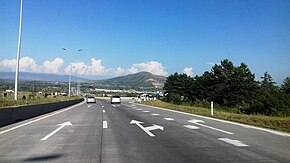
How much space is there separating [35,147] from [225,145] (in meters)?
5.88

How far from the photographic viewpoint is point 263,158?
29.6 ft

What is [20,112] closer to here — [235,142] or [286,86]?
[235,142]

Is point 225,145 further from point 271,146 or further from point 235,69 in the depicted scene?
point 235,69

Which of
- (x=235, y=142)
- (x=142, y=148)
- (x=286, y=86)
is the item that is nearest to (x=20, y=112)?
(x=142, y=148)

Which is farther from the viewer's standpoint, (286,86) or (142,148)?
(286,86)

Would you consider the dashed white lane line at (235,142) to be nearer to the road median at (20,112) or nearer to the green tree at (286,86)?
the road median at (20,112)

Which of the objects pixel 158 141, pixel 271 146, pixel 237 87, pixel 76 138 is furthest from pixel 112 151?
pixel 237 87

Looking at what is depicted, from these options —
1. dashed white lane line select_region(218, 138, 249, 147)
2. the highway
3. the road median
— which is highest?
→ the road median

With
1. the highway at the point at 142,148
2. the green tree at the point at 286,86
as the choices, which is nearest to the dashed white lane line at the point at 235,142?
the highway at the point at 142,148

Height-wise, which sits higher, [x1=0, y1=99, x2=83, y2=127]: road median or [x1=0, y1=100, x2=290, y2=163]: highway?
[x1=0, y1=99, x2=83, y2=127]: road median

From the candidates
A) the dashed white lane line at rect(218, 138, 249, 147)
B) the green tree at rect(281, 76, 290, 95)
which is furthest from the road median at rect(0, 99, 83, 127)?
the green tree at rect(281, 76, 290, 95)

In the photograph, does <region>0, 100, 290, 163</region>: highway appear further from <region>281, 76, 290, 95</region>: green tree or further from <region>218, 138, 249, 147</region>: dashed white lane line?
<region>281, 76, 290, 95</region>: green tree

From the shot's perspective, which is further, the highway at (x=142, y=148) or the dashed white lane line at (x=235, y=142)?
the dashed white lane line at (x=235, y=142)

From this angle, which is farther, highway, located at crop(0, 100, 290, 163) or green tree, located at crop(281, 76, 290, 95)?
green tree, located at crop(281, 76, 290, 95)
